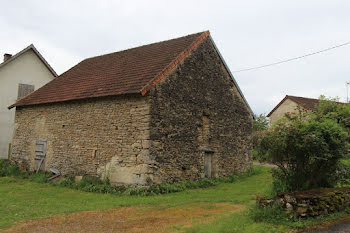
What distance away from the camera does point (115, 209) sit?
359 inches

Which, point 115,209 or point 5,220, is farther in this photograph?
point 115,209

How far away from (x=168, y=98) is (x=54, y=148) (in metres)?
6.56

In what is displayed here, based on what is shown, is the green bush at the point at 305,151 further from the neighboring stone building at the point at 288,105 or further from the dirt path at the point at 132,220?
the neighboring stone building at the point at 288,105

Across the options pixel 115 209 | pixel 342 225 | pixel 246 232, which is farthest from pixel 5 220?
pixel 342 225

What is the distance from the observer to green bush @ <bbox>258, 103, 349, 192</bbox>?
7.62 meters

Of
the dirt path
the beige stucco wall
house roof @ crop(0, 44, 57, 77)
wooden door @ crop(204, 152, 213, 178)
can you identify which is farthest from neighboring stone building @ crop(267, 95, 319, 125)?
the dirt path

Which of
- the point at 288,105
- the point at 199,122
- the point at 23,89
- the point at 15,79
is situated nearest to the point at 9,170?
the point at 23,89

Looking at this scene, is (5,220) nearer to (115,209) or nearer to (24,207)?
(24,207)

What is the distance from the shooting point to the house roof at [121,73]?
12.6 m

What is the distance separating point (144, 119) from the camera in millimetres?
11742

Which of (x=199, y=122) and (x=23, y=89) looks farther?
(x=23, y=89)

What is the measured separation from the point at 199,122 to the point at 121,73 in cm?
429

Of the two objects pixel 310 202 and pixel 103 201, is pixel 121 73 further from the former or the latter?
pixel 310 202

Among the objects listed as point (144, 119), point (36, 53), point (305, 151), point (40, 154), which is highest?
point (36, 53)
